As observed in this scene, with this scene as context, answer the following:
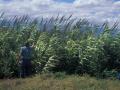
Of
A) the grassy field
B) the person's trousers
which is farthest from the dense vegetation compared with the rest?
the grassy field

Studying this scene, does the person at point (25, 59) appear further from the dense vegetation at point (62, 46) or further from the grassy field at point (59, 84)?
the grassy field at point (59, 84)

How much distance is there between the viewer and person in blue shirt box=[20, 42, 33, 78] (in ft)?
67.8

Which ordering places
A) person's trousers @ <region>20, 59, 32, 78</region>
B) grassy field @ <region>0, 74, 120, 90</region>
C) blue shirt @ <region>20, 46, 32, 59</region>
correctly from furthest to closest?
person's trousers @ <region>20, 59, 32, 78</region>, blue shirt @ <region>20, 46, 32, 59</region>, grassy field @ <region>0, 74, 120, 90</region>

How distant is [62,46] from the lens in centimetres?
2222

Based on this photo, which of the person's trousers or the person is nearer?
the person

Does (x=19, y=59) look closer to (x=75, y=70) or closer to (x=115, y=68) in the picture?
(x=75, y=70)

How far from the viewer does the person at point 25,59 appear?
67.8ft

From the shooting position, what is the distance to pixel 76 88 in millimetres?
15898

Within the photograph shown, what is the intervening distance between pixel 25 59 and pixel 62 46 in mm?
2246

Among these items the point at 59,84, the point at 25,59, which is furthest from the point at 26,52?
the point at 59,84

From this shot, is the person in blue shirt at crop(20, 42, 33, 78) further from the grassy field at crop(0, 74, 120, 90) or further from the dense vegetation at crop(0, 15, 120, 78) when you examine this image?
the grassy field at crop(0, 74, 120, 90)

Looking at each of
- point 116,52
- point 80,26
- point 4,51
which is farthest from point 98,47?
point 4,51

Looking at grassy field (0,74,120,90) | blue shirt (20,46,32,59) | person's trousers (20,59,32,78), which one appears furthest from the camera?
person's trousers (20,59,32,78)

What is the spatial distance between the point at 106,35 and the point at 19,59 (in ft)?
13.8
